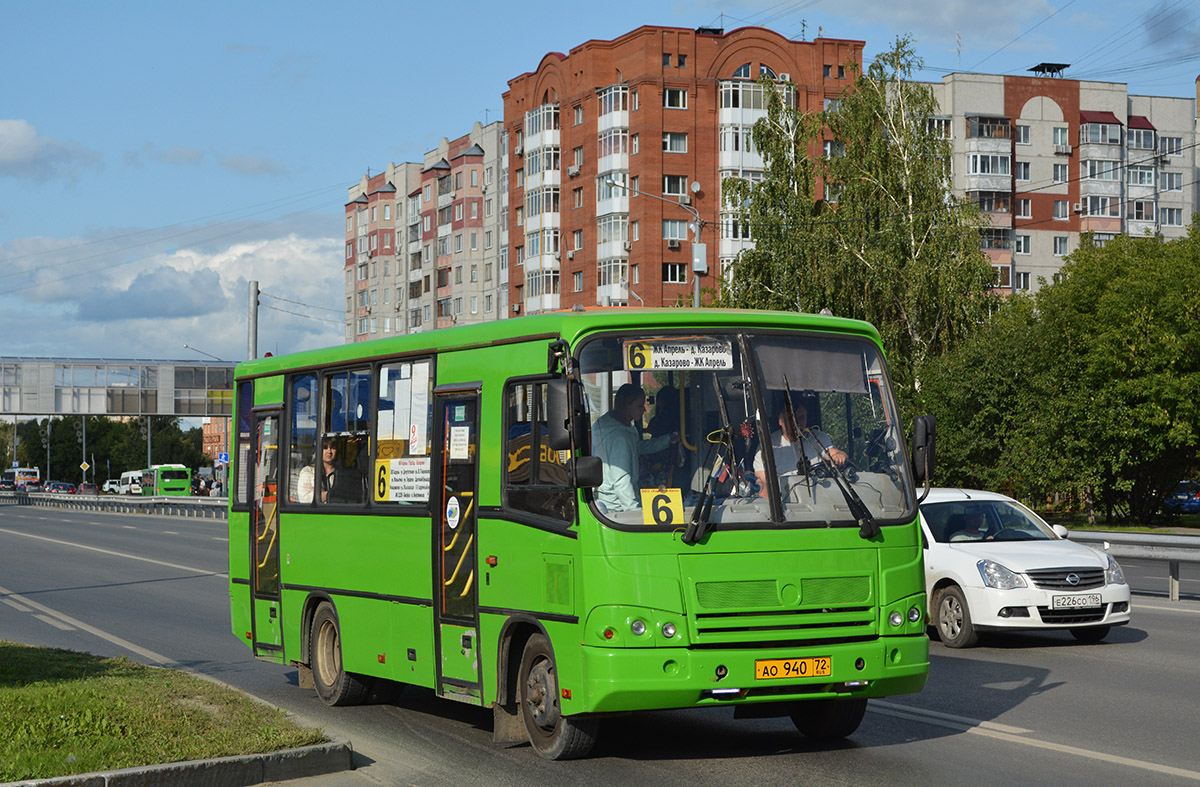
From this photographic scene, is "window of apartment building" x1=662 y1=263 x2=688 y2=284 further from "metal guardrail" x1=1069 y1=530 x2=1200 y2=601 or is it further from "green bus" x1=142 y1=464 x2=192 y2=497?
"metal guardrail" x1=1069 y1=530 x2=1200 y2=601

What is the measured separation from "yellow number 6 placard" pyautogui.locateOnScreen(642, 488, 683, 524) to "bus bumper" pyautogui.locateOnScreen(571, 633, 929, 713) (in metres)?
0.70

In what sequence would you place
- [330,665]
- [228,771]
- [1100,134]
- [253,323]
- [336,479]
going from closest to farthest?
1. [228,771]
2. [336,479]
3. [330,665]
4. [253,323]
5. [1100,134]

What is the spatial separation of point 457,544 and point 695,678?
2235 mm


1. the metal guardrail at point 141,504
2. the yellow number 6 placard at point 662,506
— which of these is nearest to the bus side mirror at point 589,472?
the yellow number 6 placard at point 662,506

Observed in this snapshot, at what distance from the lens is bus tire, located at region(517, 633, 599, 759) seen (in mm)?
8625

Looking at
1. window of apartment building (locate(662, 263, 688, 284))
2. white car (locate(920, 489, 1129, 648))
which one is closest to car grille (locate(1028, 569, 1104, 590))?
white car (locate(920, 489, 1129, 648))

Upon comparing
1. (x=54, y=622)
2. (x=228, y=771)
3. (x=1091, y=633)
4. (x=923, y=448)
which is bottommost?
(x=54, y=622)

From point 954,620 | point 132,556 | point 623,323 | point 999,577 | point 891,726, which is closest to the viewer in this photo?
point 623,323

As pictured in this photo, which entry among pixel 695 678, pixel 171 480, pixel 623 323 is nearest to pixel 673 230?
pixel 171 480

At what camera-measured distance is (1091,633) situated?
49.0 feet

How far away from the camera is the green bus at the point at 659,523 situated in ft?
26.9

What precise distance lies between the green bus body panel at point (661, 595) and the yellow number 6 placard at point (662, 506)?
113 millimetres

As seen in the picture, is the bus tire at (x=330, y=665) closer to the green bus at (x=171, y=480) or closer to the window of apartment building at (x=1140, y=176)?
the window of apartment building at (x=1140, y=176)

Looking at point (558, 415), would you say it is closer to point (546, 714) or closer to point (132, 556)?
point (546, 714)
